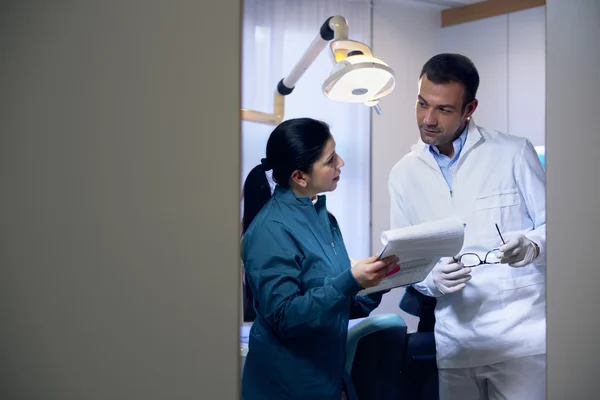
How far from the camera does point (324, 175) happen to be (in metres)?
1.44

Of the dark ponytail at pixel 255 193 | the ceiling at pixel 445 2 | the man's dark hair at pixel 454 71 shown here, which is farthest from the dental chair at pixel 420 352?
the ceiling at pixel 445 2

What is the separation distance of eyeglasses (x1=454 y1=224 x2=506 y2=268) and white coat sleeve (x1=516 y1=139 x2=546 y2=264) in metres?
0.18

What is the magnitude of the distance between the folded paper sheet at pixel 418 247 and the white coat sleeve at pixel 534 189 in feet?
1.12

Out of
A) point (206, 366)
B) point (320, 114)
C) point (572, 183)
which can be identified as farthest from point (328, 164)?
point (572, 183)

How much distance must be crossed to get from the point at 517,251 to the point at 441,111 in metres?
0.49

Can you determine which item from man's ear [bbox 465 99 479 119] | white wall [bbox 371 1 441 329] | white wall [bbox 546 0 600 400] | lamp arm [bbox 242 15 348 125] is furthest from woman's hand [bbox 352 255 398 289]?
white wall [bbox 546 0 600 400]

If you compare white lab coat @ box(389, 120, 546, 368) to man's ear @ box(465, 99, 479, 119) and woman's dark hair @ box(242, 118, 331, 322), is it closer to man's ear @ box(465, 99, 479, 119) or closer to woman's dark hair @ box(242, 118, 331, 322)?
man's ear @ box(465, 99, 479, 119)

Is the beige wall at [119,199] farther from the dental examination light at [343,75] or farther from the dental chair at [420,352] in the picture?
the dental chair at [420,352]

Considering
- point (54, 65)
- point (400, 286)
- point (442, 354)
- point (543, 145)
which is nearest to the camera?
point (54, 65)

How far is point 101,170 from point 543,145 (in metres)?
1.35

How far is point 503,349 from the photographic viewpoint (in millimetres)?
1665

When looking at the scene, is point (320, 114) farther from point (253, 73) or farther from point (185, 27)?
point (185, 27)

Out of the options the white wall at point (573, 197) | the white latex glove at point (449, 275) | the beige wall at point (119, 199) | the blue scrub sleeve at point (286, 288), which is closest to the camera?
the beige wall at point (119, 199)

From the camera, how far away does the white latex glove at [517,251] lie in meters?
1.64
